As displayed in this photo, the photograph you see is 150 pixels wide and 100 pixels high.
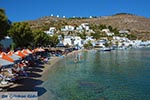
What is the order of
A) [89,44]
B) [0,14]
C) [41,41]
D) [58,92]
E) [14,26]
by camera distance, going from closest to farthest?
1. [58,92]
2. [0,14]
3. [14,26]
4. [41,41]
5. [89,44]

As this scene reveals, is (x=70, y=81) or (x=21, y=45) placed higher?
(x=21, y=45)

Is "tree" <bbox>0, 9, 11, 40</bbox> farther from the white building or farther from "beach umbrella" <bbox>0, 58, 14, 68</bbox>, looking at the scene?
the white building

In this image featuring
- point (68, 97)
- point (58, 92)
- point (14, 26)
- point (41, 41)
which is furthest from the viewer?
point (41, 41)

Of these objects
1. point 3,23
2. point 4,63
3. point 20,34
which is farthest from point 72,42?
point 4,63

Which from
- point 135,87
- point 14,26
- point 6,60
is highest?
point 14,26

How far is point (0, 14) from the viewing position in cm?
4959

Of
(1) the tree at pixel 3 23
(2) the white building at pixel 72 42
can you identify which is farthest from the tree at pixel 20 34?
(2) the white building at pixel 72 42

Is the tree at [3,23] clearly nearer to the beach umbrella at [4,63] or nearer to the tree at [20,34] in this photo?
the tree at [20,34]

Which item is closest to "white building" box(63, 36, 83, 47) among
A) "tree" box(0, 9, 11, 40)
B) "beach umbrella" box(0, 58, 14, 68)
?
"tree" box(0, 9, 11, 40)

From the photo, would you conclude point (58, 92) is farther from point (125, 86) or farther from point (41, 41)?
point (41, 41)

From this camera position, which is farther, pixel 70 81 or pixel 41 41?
pixel 41 41

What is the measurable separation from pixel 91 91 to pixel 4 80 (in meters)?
9.21

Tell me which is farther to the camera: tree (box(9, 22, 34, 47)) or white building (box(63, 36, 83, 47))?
white building (box(63, 36, 83, 47))

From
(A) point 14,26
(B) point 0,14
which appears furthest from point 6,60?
(A) point 14,26
